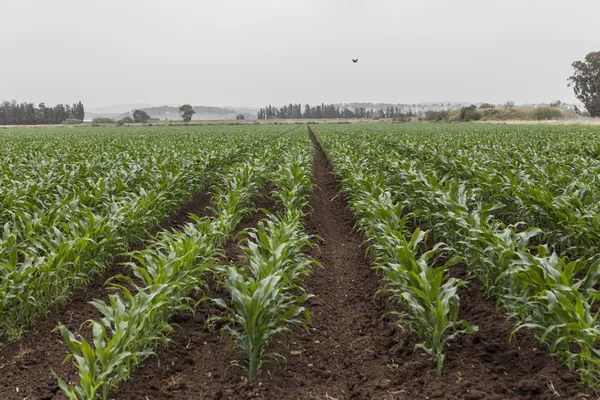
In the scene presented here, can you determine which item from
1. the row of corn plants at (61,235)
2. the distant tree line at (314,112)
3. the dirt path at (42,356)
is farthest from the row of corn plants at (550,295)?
the distant tree line at (314,112)

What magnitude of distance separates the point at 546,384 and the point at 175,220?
21.2 ft

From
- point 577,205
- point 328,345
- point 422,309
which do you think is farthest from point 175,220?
point 577,205

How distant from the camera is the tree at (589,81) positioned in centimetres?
6525

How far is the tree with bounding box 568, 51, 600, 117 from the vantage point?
65250 mm

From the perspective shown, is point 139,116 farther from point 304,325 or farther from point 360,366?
point 360,366

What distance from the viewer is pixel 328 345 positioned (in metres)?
3.44

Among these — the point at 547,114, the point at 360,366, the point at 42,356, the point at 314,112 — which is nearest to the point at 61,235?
the point at 42,356

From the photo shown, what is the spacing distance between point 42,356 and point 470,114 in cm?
7961

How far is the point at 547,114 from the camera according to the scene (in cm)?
6650

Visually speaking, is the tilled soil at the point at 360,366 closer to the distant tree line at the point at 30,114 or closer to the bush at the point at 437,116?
the bush at the point at 437,116

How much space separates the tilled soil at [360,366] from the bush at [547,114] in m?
74.1

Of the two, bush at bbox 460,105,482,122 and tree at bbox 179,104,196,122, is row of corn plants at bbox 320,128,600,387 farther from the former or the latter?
tree at bbox 179,104,196,122

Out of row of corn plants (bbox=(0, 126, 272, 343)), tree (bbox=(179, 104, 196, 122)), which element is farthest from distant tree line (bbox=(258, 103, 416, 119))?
row of corn plants (bbox=(0, 126, 272, 343))

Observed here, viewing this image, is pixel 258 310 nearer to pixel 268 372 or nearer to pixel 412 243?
pixel 268 372
